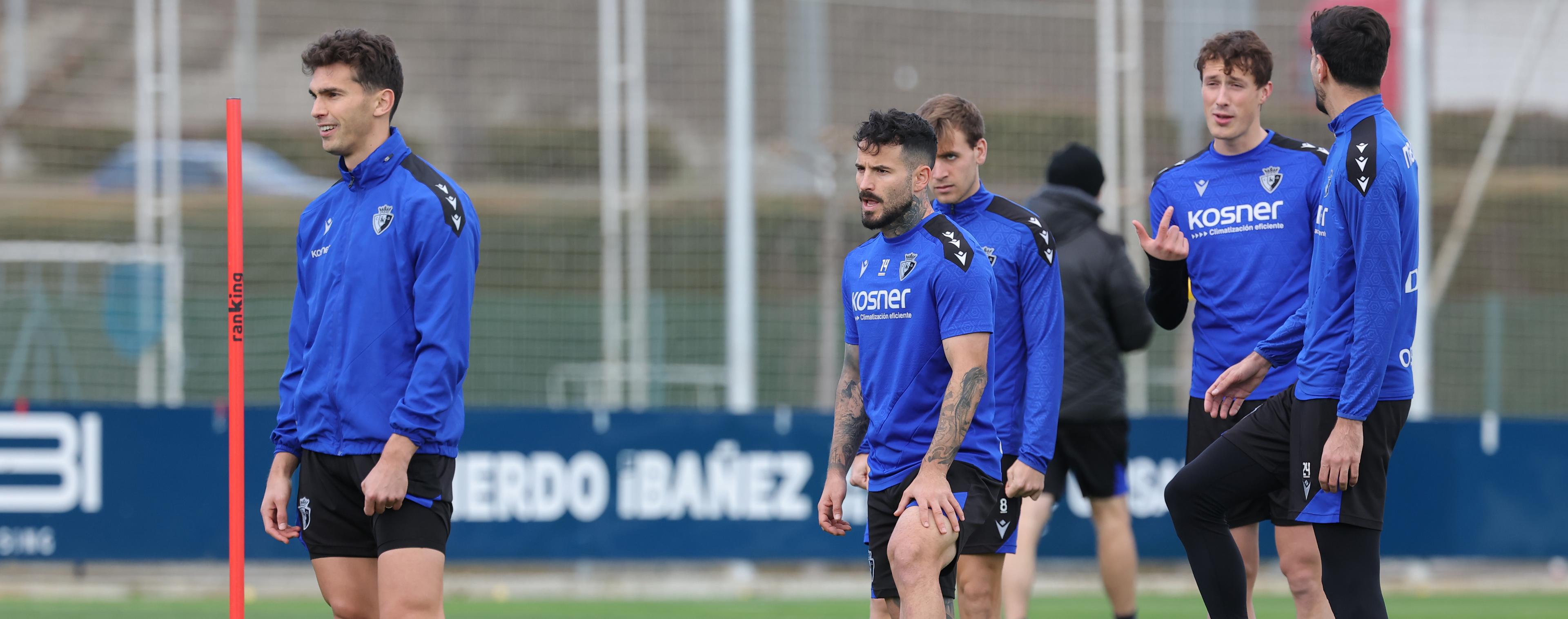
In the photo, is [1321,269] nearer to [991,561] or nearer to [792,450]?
[991,561]

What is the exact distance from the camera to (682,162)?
12.6 meters

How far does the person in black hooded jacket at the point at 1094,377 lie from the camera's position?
664 cm

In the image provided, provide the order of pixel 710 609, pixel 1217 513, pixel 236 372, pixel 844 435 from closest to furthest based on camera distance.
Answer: pixel 236 372 → pixel 1217 513 → pixel 844 435 → pixel 710 609

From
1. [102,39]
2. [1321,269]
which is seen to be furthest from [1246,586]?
[102,39]

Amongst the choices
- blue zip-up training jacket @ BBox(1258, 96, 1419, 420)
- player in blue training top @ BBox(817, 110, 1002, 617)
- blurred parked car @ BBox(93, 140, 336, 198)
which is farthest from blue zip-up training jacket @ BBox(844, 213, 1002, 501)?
blurred parked car @ BBox(93, 140, 336, 198)

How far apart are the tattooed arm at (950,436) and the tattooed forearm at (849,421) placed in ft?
1.42

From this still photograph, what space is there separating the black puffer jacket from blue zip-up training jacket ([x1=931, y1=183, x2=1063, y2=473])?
1.53 meters

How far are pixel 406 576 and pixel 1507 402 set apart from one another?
36.0ft

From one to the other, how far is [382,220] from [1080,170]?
3.70 m

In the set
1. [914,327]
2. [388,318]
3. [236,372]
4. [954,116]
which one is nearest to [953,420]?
[914,327]

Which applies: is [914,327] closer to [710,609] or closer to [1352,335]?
[1352,335]

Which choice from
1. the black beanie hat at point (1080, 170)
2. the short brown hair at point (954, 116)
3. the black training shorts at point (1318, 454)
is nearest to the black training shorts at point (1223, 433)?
the black training shorts at point (1318, 454)

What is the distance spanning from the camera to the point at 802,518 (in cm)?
984

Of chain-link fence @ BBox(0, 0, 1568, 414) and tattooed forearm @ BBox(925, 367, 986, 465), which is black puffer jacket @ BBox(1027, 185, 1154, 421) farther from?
chain-link fence @ BBox(0, 0, 1568, 414)
